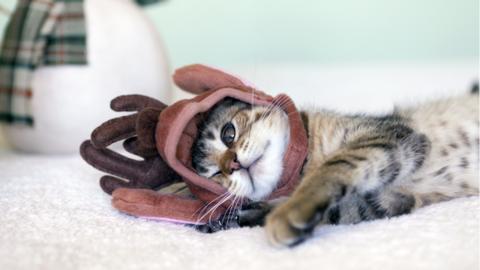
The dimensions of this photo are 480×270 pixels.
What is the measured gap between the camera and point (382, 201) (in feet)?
2.99

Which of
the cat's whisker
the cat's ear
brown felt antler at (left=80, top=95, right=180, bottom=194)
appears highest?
the cat's ear

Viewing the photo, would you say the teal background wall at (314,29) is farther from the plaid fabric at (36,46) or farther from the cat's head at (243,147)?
the cat's head at (243,147)

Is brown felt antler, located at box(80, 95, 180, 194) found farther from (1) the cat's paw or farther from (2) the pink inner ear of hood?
(1) the cat's paw

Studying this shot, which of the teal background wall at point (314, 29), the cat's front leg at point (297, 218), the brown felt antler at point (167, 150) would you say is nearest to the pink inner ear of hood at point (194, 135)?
the brown felt antler at point (167, 150)

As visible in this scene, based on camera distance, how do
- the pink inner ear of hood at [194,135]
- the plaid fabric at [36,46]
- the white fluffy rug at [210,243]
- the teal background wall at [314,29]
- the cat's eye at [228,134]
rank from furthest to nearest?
the teal background wall at [314,29] → the plaid fabric at [36,46] → the cat's eye at [228,134] → the pink inner ear of hood at [194,135] → the white fluffy rug at [210,243]

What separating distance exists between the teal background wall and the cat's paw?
5.56ft

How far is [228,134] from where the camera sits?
97 cm

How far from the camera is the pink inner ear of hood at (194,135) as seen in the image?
85cm

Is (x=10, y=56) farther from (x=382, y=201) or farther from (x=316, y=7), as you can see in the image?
(x=316, y=7)

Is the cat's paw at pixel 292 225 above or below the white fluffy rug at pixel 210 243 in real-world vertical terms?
above

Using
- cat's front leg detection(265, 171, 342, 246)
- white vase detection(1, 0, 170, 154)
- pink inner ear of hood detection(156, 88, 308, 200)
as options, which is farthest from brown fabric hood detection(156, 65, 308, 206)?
white vase detection(1, 0, 170, 154)

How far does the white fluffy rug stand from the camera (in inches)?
25.7

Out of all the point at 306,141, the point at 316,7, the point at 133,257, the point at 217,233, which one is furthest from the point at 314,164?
the point at 316,7

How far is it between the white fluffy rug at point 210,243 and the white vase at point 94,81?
0.50 m
